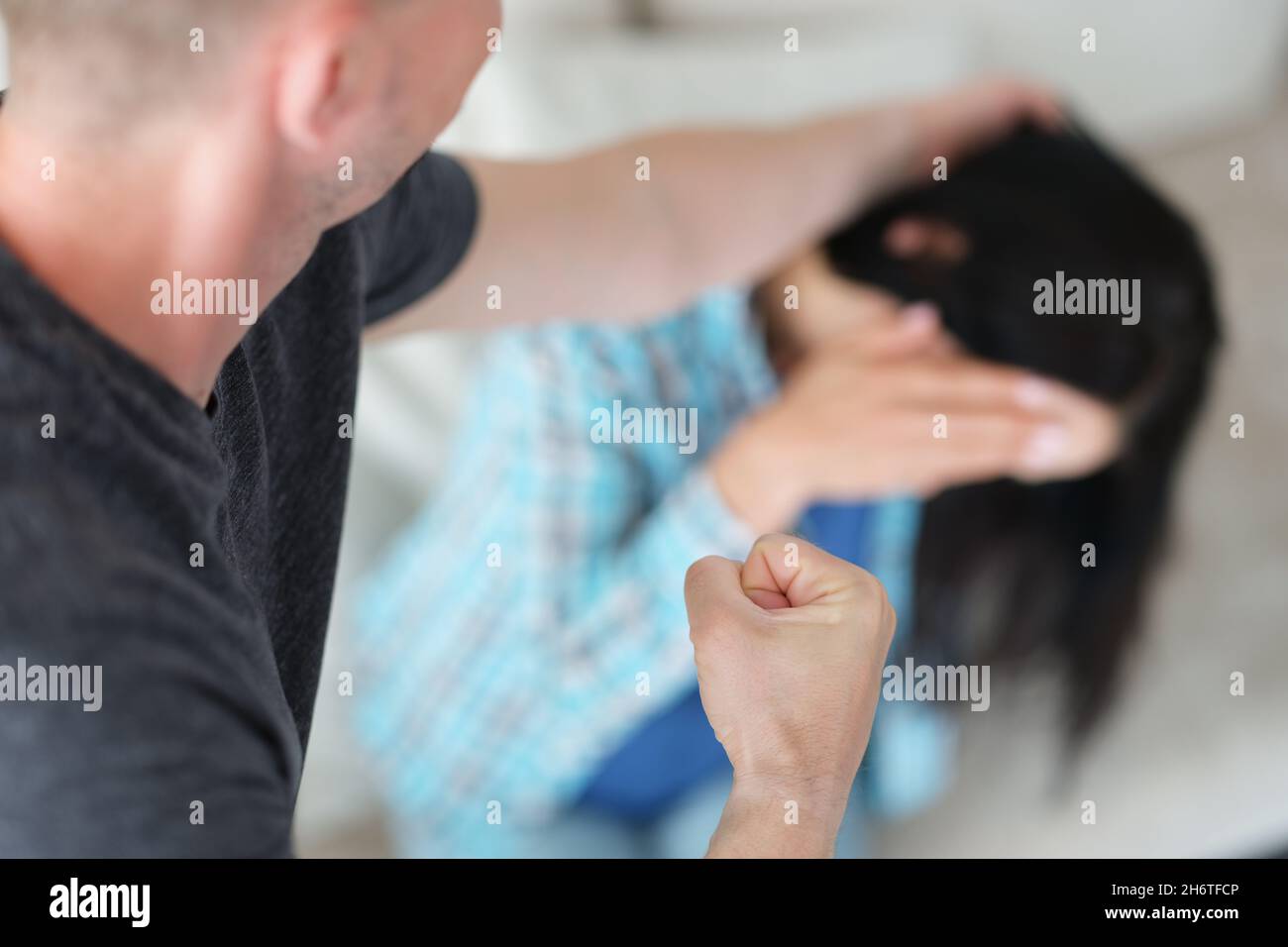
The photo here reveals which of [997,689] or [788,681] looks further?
[997,689]

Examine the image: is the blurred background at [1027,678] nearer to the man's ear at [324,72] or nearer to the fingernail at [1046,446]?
the fingernail at [1046,446]

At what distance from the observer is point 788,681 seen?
309 mm

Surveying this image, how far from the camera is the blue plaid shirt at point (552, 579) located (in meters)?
0.84

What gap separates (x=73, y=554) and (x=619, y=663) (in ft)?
1.99

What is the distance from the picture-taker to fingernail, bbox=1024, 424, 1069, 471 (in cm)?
81

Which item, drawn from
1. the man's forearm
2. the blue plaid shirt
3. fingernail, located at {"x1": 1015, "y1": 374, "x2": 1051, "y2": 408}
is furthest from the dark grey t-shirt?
fingernail, located at {"x1": 1015, "y1": 374, "x2": 1051, "y2": 408}

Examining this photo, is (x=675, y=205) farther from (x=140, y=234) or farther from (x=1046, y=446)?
(x=140, y=234)

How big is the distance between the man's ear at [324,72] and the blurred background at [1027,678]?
0.65 meters

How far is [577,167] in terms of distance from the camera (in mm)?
671

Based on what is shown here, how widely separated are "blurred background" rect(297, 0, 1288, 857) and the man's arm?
0.84 feet

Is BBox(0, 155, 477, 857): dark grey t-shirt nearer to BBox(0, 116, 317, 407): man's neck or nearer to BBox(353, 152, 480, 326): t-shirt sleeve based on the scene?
BBox(0, 116, 317, 407): man's neck

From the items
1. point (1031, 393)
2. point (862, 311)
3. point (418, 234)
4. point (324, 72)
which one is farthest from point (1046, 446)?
point (324, 72)

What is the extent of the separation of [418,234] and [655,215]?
0.63ft
